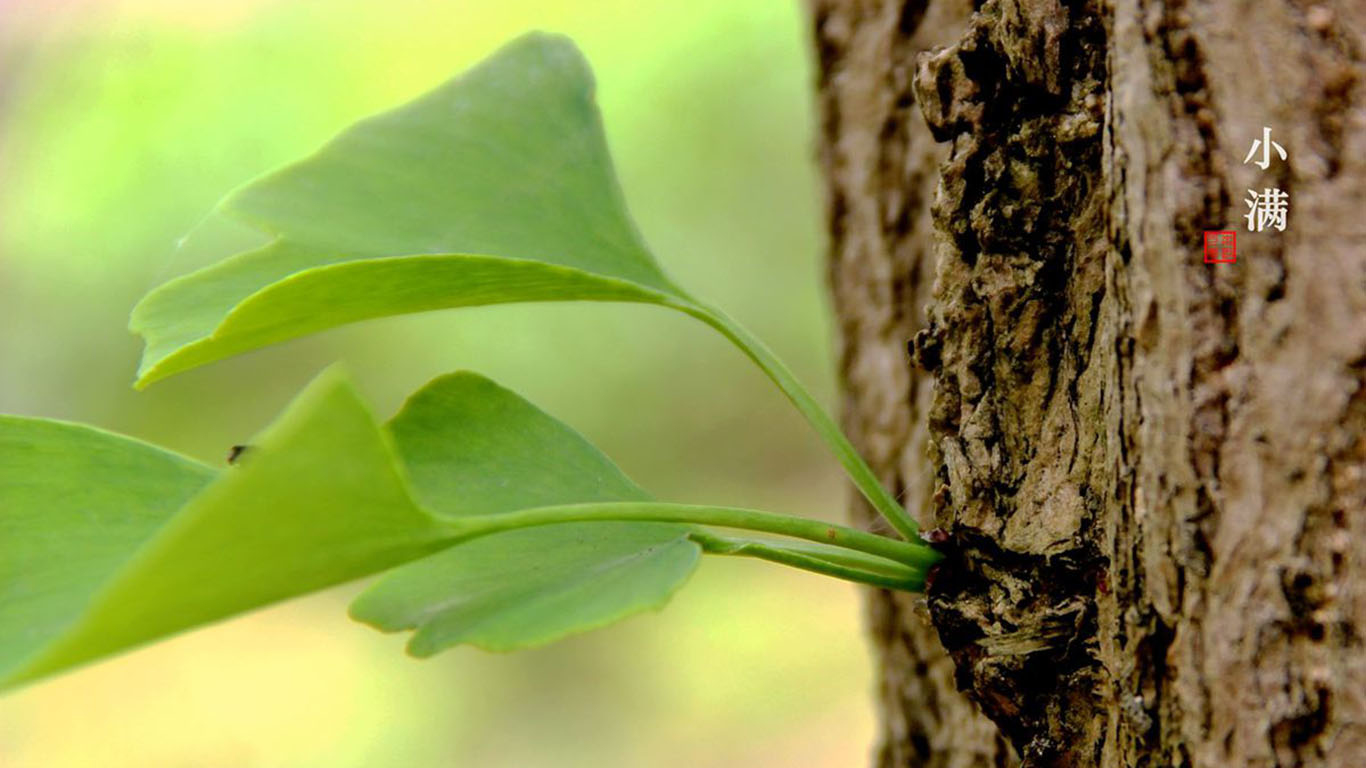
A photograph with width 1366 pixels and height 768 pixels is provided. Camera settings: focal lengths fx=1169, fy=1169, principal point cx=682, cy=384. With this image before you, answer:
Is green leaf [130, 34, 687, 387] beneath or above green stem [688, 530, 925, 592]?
above

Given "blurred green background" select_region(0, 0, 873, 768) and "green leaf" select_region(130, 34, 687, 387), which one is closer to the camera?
"green leaf" select_region(130, 34, 687, 387)

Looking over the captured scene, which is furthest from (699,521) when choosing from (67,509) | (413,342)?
(413,342)

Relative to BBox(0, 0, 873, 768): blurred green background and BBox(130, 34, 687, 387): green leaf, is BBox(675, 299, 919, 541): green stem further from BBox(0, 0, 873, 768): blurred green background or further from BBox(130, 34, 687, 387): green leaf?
BBox(0, 0, 873, 768): blurred green background

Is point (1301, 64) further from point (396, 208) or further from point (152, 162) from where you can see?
point (152, 162)

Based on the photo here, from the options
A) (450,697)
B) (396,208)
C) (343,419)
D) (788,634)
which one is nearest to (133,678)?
(450,697)

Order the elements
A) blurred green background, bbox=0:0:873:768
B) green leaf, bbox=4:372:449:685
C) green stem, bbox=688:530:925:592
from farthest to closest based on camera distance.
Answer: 1. blurred green background, bbox=0:0:873:768
2. green stem, bbox=688:530:925:592
3. green leaf, bbox=4:372:449:685

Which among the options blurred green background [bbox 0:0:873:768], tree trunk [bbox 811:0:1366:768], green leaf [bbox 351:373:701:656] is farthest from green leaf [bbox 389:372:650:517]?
blurred green background [bbox 0:0:873:768]
